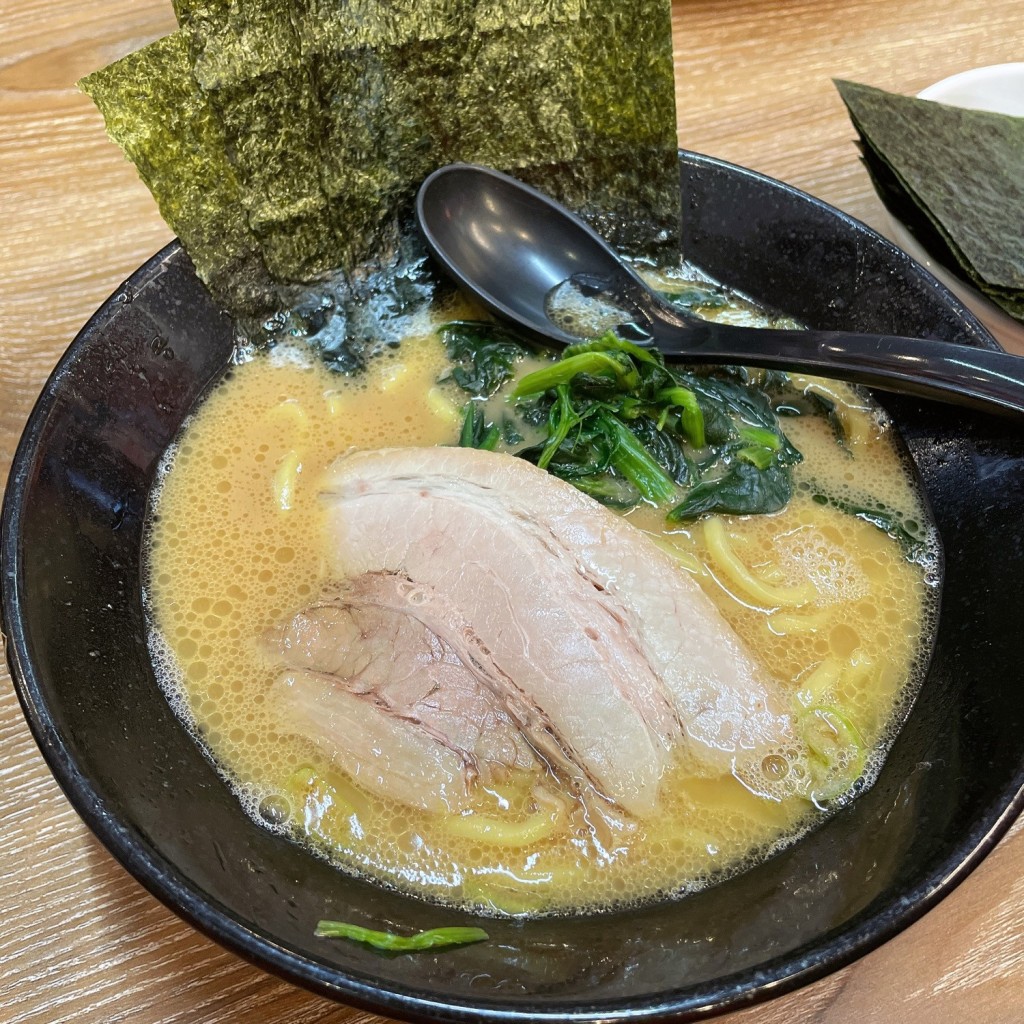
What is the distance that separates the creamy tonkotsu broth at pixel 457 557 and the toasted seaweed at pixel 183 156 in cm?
19

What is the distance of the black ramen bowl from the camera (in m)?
0.88

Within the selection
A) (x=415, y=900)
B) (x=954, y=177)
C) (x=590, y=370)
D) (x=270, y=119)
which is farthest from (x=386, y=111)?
(x=415, y=900)

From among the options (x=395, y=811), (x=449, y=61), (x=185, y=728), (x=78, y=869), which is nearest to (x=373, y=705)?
(x=395, y=811)

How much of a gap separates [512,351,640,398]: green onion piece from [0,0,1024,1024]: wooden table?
87cm

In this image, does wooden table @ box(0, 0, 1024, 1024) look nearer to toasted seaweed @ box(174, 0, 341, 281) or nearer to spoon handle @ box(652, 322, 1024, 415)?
toasted seaweed @ box(174, 0, 341, 281)

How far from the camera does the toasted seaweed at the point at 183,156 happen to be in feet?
4.35

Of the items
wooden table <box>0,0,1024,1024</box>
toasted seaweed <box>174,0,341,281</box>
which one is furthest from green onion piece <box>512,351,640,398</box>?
wooden table <box>0,0,1024,1024</box>

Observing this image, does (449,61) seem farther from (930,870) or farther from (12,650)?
(930,870)

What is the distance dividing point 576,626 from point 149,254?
1.31m

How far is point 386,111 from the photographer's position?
5.14 ft

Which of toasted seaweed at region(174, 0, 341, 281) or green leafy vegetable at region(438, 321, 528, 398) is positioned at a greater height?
toasted seaweed at region(174, 0, 341, 281)

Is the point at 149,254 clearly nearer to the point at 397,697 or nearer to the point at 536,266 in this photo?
the point at 536,266

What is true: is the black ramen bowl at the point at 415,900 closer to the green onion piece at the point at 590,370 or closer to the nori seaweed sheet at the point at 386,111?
the nori seaweed sheet at the point at 386,111

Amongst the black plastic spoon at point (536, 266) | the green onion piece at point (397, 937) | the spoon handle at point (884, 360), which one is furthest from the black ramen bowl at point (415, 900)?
the black plastic spoon at point (536, 266)
